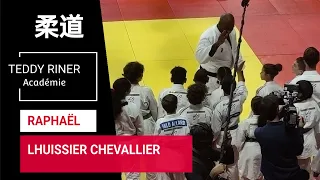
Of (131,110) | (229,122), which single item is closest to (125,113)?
(131,110)

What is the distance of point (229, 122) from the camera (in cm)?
606

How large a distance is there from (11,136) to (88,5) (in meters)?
2.20

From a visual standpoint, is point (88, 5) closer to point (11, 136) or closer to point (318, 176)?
point (11, 136)

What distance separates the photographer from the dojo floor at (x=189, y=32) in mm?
8867

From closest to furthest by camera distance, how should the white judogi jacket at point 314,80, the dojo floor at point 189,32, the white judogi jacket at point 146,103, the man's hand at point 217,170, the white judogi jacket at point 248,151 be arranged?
the man's hand at point 217,170 → the white judogi jacket at point 248,151 → the white judogi jacket at point 146,103 → the white judogi jacket at point 314,80 → the dojo floor at point 189,32

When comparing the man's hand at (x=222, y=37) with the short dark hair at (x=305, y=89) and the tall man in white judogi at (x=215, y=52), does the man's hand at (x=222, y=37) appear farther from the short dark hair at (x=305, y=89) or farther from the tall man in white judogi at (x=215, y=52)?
the short dark hair at (x=305, y=89)

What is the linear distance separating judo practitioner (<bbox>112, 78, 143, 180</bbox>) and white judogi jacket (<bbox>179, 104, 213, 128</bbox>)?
48 centimetres

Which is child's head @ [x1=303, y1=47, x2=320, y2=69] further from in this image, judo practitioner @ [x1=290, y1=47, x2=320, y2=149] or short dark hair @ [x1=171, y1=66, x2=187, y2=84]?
short dark hair @ [x1=171, y1=66, x2=187, y2=84]

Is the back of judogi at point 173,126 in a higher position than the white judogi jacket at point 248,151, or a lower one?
higher

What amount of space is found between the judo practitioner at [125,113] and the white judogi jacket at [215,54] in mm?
1462

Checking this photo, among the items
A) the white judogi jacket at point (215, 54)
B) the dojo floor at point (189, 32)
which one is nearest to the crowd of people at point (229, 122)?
the white judogi jacket at point (215, 54)

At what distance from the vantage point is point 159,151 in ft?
19.0

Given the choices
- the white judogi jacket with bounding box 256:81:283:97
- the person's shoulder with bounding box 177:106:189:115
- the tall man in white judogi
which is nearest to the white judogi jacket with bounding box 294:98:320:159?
the white judogi jacket with bounding box 256:81:283:97

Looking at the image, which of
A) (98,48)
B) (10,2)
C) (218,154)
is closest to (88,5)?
(98,48)
